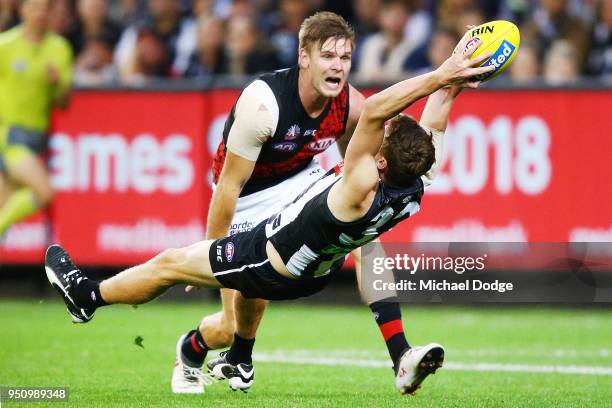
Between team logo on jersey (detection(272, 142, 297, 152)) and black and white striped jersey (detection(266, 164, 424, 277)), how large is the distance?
32.8 inches

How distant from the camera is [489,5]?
604 inches

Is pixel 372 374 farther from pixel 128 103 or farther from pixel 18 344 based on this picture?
pixel 128 103

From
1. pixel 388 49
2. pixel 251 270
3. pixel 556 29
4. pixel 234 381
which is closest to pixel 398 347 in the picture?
pixel 251 270

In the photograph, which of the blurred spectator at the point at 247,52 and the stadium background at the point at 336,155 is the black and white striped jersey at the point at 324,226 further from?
the blurred spectator at the point at 247,52

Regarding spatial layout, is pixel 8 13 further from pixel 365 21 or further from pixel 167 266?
pixel 167 266

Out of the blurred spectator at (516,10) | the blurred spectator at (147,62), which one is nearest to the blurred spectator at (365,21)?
the blurred spectator at (516,10)

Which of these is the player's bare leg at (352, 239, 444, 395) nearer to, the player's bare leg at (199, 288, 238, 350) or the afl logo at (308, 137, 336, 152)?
the afl logo at (308, 137, 336, 152)

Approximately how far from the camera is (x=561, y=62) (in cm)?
1380

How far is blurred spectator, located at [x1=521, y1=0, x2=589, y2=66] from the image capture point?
14070 mm

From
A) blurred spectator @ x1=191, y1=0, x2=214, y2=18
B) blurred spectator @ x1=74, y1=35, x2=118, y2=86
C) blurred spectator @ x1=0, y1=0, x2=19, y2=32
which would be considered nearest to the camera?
blurred spectator @ x1=74, y1=35, x2=118, y2=86

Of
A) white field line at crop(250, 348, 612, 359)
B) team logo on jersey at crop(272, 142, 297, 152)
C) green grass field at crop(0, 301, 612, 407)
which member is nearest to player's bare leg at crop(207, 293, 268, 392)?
green grass field at crop(0, 301, 612, 407)

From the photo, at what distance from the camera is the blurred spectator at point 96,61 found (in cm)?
1527

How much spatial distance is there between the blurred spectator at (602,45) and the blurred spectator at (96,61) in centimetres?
568
